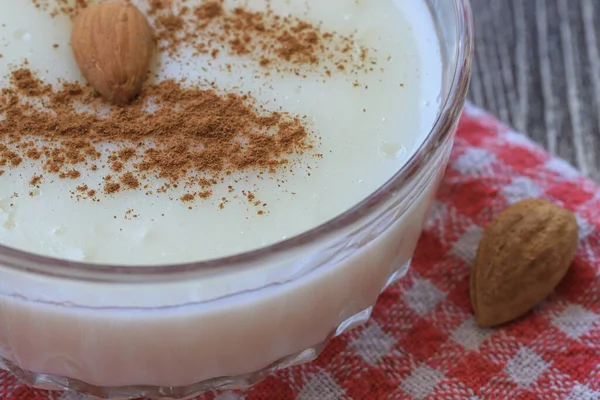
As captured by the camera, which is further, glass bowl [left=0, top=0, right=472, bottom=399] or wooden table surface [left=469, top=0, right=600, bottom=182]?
wooden table surface [left=469, top=0, right=600, bottom=182]

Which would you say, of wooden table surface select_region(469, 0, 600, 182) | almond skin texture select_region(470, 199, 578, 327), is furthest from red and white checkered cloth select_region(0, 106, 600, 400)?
wooden table surface select_region(469, 0, 600, 182)

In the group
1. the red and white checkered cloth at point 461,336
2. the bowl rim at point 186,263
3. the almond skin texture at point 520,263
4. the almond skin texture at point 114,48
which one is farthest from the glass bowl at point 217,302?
the almond skin texture at point 114,48

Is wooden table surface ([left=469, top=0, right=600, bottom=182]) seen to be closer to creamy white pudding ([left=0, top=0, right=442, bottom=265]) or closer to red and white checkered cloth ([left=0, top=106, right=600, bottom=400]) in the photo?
red and white checkered cloth ([left=0, top=106, right=600, bottom=400])

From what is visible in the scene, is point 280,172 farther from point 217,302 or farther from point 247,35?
point 247,35

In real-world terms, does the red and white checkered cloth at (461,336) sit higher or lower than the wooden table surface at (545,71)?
lower

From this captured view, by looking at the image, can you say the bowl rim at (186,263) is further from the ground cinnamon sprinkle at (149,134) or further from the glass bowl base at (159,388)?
the glass bowl base at (159,388)

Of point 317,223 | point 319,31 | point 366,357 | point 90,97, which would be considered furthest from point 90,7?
point 366,357
